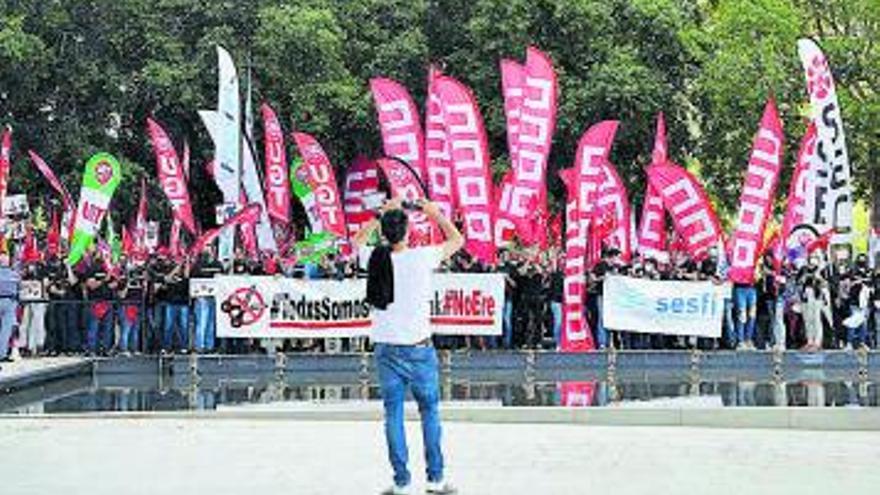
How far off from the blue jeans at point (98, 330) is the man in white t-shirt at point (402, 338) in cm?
1539

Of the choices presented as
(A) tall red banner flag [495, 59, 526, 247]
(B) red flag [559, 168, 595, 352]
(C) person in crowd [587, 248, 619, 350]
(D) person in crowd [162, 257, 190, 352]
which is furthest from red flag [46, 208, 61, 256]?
(B) red flag [559, 168, 595, 352]

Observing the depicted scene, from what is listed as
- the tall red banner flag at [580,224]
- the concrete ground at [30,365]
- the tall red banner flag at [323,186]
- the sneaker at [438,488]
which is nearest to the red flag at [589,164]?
the tall red banner flag at [580,224]

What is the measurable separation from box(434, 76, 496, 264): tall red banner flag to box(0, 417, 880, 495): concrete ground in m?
10.0

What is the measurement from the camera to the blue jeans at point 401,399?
32.5 feet

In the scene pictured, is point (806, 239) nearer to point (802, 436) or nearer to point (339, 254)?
point (339, 254)

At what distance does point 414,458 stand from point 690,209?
14017 mm

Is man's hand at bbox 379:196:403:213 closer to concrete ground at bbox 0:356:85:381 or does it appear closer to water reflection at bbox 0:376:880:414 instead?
water reflection at bbox 0:376:880:414

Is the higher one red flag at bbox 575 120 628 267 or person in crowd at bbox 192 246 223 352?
red flag at bbox 575 120 628 267

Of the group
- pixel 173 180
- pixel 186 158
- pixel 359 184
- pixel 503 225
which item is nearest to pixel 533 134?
pixel 503 225

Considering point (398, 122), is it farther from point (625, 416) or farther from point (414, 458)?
point (414, 458)

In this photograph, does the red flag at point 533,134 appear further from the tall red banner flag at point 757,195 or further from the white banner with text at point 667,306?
the tall red banner flag at point 757,195

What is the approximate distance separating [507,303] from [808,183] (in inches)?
212

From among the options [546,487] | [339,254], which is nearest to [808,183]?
[339,254]

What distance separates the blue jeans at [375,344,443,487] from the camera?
32.5ft
